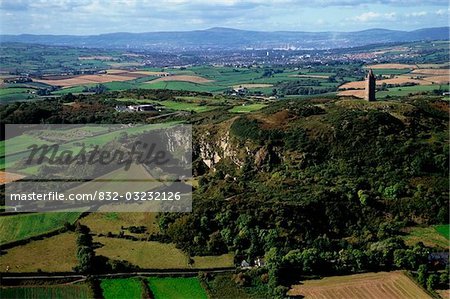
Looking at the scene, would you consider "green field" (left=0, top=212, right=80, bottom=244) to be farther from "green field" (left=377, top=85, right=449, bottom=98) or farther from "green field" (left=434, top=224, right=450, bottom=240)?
"green field" (left=377, top=85, right=449, bottom=98)

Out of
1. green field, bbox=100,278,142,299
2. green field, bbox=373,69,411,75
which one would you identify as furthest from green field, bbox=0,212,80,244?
green field, bbox=373,69,411,75

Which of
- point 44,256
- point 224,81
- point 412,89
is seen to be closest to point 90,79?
point 224,81

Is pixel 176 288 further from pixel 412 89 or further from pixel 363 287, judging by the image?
pixel 412 89

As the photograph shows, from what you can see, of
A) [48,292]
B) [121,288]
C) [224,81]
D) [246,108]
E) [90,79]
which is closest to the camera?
[48,292]

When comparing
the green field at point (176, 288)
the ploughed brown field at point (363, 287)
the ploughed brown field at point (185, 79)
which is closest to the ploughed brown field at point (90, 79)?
the ploughed brown field at point (185, 79)

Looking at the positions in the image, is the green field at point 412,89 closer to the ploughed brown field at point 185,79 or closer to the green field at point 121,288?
the ploughed brown field at point 185,79
